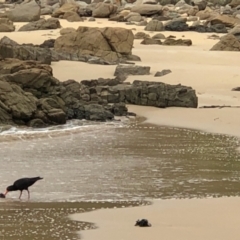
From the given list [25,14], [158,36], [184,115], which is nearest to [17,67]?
[184,115]

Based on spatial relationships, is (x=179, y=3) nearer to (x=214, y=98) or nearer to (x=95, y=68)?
(x=95, y=68)

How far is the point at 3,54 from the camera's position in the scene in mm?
16891

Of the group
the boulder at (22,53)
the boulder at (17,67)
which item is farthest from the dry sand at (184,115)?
the boulder at (17,67)

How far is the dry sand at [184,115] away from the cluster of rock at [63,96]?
0.33 metres

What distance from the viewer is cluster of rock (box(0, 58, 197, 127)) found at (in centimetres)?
1186

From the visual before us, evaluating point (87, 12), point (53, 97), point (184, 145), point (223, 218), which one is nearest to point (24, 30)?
point (87, 12)

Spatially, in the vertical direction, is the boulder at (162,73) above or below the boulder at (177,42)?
above

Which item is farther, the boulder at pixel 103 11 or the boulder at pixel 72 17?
the boulder at pixel 103 11

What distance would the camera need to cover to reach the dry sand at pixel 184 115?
242 inches

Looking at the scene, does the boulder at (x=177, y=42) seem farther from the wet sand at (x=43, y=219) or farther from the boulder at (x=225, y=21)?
the wet sand at (x=43, y=219)

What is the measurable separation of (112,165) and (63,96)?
4.00 metres

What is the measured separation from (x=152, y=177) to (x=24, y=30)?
1868 centimetres

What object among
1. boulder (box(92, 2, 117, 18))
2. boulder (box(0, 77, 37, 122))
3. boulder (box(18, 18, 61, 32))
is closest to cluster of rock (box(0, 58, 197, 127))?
boulder (box(0, 77, 37, 122))

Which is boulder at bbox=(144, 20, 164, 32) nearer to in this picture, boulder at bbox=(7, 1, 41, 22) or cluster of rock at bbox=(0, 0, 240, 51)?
cluster of rock at bbox=(0, 0, 240, 51)
